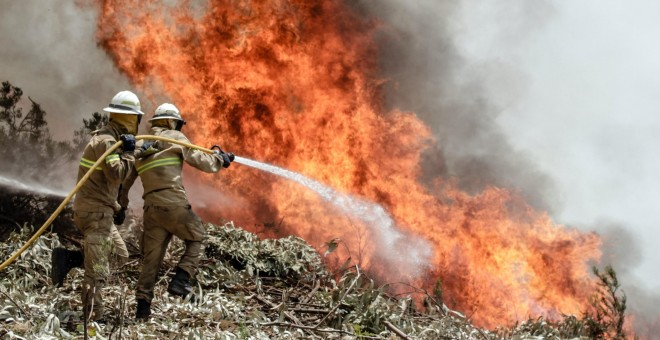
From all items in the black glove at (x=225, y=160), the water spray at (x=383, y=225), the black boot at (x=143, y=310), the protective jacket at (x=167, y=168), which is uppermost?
the water spray at (x=383, y=225)

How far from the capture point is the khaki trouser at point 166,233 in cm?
696

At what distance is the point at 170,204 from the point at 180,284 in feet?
3.21

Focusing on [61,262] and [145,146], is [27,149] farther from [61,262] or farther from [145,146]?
[145,146]

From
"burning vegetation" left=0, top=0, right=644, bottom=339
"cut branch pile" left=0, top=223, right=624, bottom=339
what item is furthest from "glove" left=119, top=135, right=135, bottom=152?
"burning vegetation" left=0, top=0, right=644, bottom=339

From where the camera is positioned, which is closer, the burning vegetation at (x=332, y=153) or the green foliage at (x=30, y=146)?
the green foliage at (x=30, y=146)

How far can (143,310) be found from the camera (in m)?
6.65

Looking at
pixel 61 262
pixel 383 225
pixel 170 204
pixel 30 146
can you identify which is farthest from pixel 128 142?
pixel 383 225

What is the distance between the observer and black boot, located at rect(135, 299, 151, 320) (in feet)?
21.7

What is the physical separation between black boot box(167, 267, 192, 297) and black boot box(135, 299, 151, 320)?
1.42 feet

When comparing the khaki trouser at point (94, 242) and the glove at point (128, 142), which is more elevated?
the glove at point (128, 142)

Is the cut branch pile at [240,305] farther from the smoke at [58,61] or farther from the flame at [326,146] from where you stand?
the smoke at [58,61]

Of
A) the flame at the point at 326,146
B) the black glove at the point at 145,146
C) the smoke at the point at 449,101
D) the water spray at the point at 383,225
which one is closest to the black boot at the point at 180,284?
the black glove at the point at 145,146

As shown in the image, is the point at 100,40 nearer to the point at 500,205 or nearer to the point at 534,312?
the point at 500,205

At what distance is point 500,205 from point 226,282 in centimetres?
991
